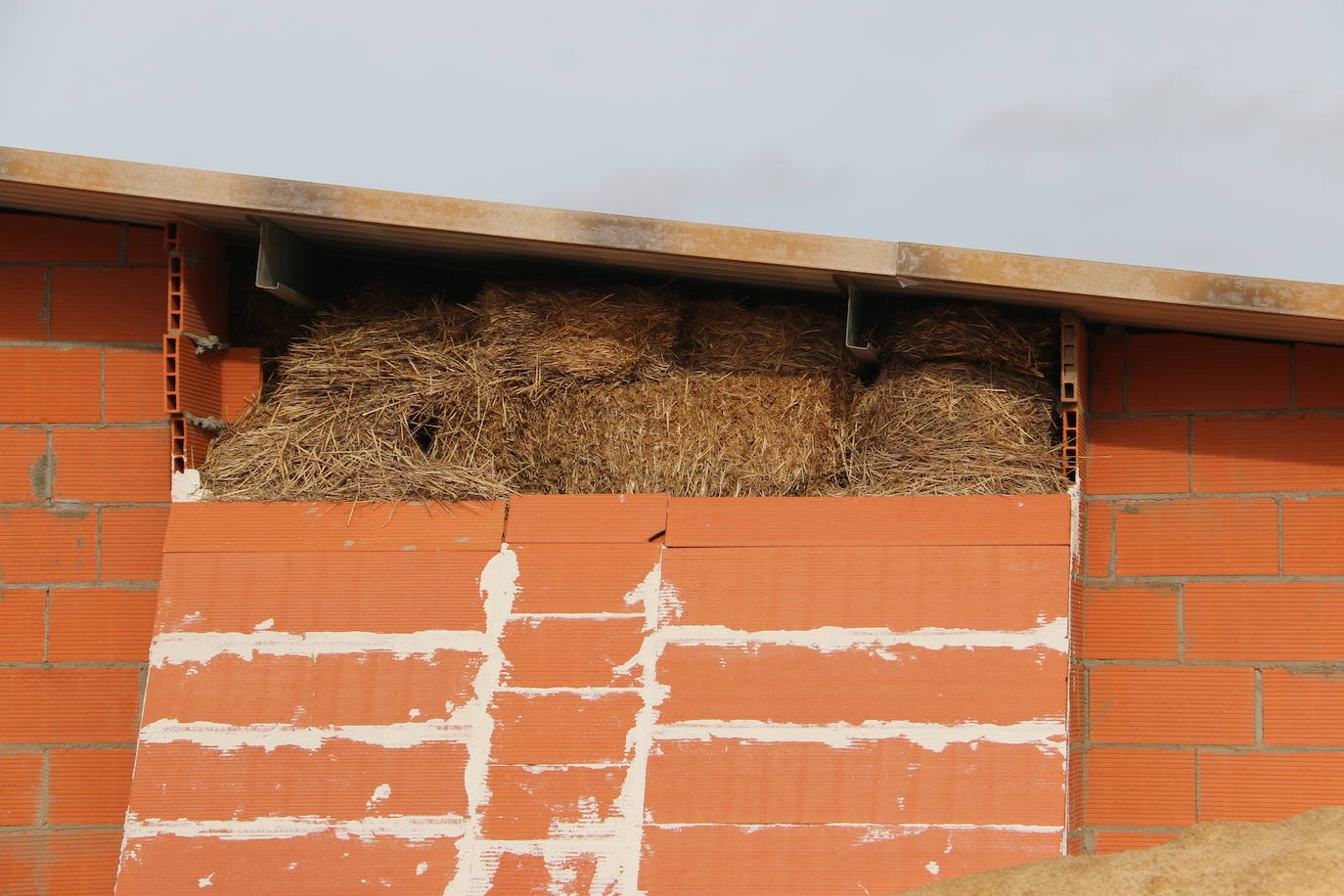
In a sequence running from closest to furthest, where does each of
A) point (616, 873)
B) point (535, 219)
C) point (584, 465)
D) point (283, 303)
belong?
point (616, 873)
point (535, 219)
point (584, 465)
point (283, 303)

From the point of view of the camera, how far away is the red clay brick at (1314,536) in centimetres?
652

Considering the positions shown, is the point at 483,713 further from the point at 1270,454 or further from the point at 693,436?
the point at 1270,454

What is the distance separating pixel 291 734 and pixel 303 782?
22cm

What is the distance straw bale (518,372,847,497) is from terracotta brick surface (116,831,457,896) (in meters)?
1.80

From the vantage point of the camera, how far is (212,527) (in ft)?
22.7

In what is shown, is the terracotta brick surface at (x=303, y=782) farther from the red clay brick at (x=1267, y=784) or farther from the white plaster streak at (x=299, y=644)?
the red clay brick at (x=1267, y=784)

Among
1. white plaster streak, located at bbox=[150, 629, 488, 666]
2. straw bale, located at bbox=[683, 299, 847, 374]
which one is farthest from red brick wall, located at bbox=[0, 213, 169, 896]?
straw bale, located at bbox=[683, 299, 847, 374]

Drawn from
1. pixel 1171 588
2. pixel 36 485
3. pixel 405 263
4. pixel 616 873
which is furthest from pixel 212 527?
pixel 1171 588

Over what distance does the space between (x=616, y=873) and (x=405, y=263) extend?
132 inches

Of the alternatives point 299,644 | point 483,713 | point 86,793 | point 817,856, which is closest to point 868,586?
point 817,856

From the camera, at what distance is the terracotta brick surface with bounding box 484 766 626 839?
6.23m

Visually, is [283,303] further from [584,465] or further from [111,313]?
[584,465]

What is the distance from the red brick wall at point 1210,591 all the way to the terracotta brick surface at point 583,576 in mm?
1947

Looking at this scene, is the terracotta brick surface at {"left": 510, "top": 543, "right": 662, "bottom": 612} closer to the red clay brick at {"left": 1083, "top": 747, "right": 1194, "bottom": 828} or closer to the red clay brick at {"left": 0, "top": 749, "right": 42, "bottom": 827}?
the red clay brick at {"left": 1083, "top": 747, "right": 1194, "bottom": 828}
